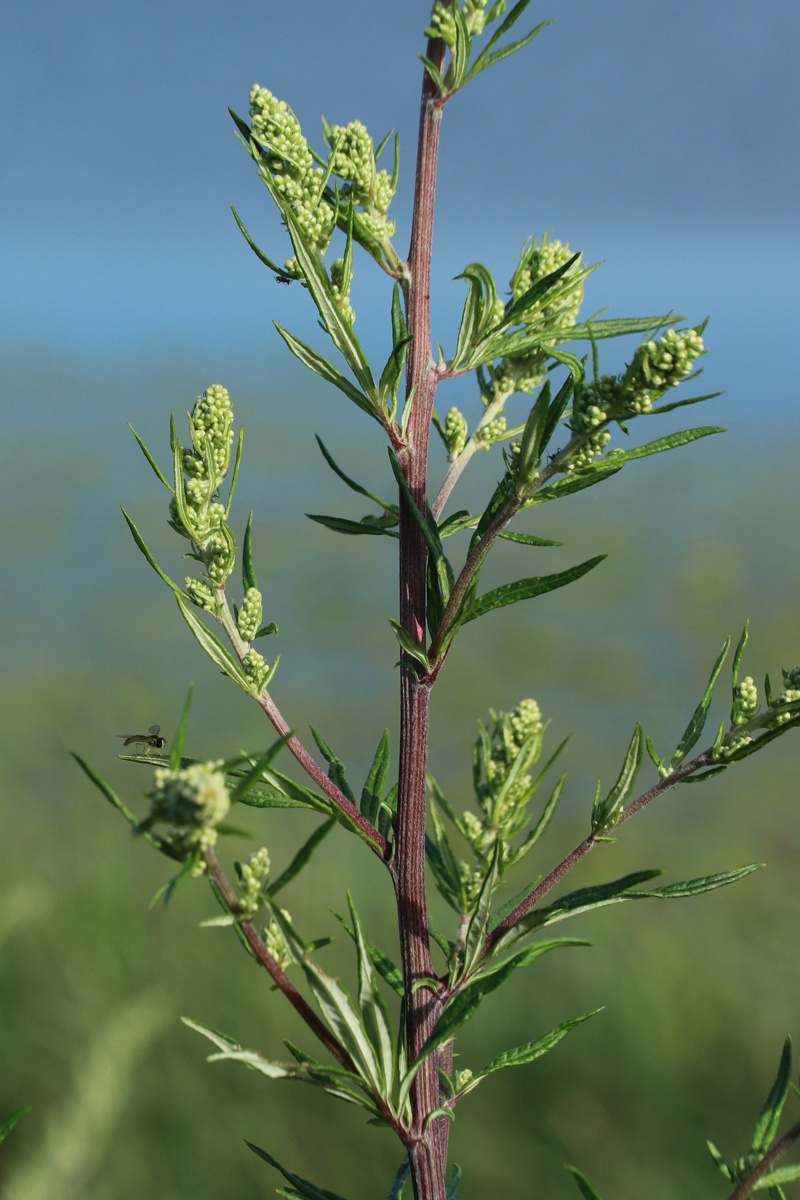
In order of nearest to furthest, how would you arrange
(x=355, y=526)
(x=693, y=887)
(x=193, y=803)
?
(x=193, y=803) < (x=693, y=887) < (x=355, y=526)

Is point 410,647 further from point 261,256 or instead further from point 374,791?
point 261,256

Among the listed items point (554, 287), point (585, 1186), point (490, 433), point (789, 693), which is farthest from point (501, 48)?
point (585, 1186)

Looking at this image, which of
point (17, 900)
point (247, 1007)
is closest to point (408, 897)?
point (17, 900)

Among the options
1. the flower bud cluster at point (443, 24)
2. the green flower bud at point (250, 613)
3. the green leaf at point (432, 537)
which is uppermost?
the flower bud cluster at point (443, 24)

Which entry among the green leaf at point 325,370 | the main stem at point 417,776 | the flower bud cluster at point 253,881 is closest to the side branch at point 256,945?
the flower bud cluster at point 253,881

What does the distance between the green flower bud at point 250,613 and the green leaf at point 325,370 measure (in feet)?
0.52

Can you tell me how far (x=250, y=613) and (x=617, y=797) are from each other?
298mm

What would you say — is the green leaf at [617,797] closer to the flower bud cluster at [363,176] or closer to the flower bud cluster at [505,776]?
the flower bud cluster at [505,776]

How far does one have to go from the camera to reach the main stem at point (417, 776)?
1.99 feet

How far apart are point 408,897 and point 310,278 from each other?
43 cm

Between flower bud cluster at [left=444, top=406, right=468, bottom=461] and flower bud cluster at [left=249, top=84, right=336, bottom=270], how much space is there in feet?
0.61

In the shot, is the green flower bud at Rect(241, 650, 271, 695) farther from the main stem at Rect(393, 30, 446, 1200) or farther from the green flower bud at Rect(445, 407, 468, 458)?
the green flower bud at Rect(445, 407, 468, 458)

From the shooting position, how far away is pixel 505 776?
0.64m

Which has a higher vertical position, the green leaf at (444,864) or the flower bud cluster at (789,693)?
the flower bud cluster at (789,693)
